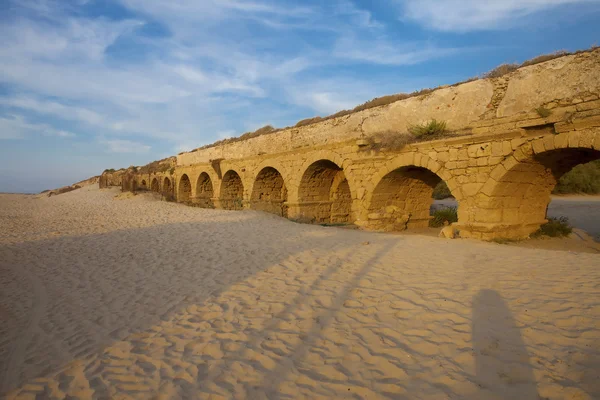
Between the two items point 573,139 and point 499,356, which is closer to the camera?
point 499,356

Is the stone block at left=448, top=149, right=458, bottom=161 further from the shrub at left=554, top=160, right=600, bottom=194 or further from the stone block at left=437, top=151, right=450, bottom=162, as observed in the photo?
the shrub at left=554, top=160, right=600, bottom=194

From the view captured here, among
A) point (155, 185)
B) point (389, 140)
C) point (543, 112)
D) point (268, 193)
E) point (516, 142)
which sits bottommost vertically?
point (268, 193)

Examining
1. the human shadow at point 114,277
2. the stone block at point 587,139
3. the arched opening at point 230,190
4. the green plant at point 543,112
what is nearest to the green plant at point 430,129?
the green plant at point 543,112

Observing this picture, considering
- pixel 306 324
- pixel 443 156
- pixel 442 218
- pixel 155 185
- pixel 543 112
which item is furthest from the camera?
pixel 155 185

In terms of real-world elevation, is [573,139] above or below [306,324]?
above

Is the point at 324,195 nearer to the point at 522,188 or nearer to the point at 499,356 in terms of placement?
the point at 522,188

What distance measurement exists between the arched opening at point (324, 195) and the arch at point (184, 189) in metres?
11.8

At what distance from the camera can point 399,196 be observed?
989 centimetres

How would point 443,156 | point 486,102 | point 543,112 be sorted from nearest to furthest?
point 543,112, point 486,102, point 443,156

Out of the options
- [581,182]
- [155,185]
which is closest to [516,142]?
[581,182]

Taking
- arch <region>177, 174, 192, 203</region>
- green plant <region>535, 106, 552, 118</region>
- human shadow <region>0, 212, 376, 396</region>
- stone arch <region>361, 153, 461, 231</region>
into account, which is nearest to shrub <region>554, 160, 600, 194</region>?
stone arch <region>361, 153, 461, 231</region>

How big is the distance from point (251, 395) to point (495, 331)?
223cm

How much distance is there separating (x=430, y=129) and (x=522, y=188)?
2.34 metres

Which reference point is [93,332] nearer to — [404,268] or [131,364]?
[131,364]
